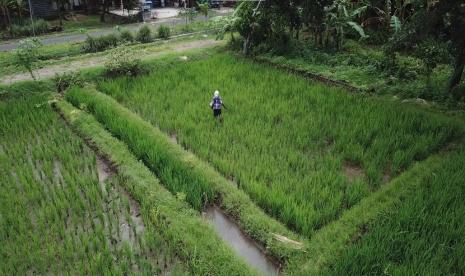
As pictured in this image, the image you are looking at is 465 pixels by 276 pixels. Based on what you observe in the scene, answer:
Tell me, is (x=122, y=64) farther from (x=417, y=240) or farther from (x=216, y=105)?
(x=417, y=240)

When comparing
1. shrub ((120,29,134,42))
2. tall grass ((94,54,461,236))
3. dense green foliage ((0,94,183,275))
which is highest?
shrub ((120,29,134,42))

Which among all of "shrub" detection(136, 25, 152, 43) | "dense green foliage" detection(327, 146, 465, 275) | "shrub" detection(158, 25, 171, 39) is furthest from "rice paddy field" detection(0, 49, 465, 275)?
"shrub" detection(158, 25, 171, 39)

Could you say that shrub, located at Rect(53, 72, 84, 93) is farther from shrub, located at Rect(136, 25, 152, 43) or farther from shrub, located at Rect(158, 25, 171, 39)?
shrub, located at Rect(158, 25, 171, 39)

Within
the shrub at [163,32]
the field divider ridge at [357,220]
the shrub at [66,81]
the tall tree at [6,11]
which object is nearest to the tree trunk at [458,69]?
the field divider ridge at [357,220]

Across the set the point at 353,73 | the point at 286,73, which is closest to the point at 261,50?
the point at 286,73

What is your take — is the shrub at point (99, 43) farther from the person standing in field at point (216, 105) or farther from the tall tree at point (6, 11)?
the person standing in field at point (216, 105)

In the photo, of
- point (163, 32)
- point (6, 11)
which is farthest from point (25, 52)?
point (6, 11)
